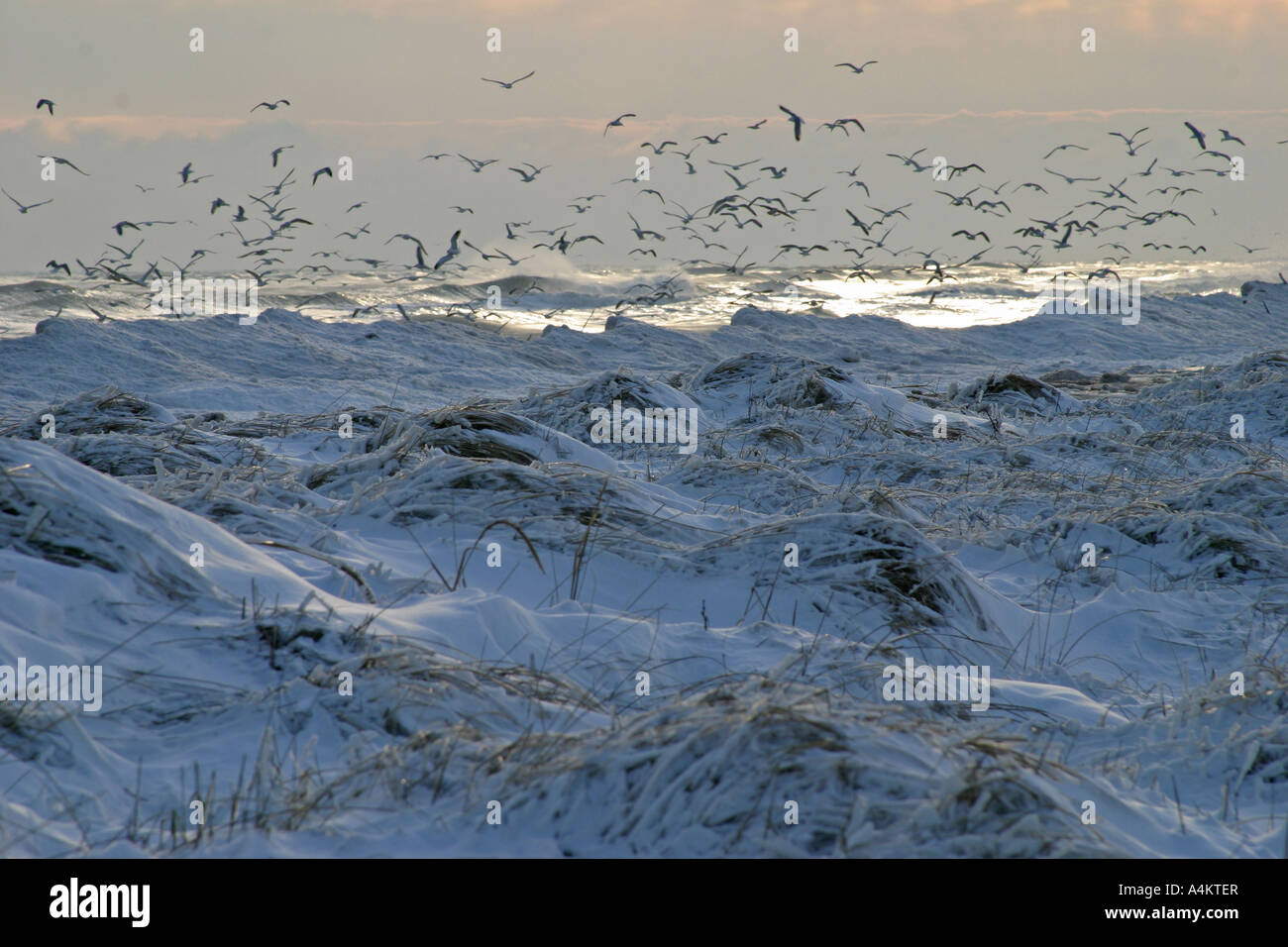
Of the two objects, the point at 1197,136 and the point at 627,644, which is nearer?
the point at 627,644

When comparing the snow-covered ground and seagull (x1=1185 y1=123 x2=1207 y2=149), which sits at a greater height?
seagull (x1=1185 y1=123 x2=1207 y2=149)

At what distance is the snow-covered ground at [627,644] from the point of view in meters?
2.21

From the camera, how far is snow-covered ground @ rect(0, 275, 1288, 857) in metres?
2.21

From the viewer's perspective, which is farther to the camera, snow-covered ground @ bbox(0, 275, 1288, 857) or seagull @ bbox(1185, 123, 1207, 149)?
seagull @ bbox(1185, 123, 1207, 149)

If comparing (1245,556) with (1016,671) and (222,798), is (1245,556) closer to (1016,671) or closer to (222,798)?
(1016,671)

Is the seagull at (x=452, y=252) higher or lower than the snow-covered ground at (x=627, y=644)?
higher

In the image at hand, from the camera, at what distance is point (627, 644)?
3574 millimetres

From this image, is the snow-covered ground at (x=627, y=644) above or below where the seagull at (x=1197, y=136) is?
below

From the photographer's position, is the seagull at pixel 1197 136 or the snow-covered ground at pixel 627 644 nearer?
the snow-covered ground at pixel 627 644

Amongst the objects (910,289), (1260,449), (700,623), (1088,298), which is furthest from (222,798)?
(910,289)

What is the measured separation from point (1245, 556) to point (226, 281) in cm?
4402

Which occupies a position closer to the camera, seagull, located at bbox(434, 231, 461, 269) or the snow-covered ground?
the snow-covered ground

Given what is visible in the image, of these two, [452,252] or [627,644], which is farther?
[452,252]
